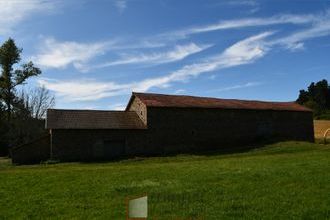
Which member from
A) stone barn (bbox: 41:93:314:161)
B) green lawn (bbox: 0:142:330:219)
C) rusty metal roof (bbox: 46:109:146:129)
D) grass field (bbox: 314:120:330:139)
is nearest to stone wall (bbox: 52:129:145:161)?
stone barn (bbox: 41:93:314:161)

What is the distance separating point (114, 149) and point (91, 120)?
3512 millimetres

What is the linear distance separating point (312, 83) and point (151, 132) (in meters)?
75.2

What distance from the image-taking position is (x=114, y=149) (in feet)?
119

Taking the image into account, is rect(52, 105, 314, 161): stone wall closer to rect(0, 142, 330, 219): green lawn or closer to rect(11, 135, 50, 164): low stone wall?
rect(11, 135, 50, 164): low stone wall

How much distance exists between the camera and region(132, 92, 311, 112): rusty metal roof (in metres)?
39.8

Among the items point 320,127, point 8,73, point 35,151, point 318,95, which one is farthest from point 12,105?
point 318,95

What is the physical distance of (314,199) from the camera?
1003cm

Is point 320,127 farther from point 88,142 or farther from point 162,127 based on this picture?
point 88,142

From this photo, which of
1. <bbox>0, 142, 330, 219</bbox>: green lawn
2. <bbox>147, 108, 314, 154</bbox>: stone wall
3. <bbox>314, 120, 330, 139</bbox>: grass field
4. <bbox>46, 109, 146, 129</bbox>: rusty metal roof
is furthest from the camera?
<bbox>314, 120, 330, 139</bbox>: grass field

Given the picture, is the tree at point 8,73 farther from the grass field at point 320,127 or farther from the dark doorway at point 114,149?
the grass field at point 320,127

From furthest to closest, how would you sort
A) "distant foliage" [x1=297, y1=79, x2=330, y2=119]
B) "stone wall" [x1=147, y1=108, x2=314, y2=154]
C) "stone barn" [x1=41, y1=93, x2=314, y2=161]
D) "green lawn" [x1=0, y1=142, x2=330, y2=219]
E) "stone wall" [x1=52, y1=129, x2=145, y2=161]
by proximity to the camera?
"distant foliage" [x1=297, y1=79, x2=330, y2=119] → "stone wall" [x1=147, y1=108, x2=314, y2=154] → "stone barn" [x1=41, y1=93, x2=314, y2=161] → "stone wall" [x1=52, y1=129, x2=145, y2=161] → "green lawn" [x1=0, y1=142, x2=330, y2=219]

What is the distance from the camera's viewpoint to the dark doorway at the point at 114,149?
118 feet

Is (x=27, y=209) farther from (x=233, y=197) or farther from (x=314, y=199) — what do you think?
(x=314, y=199)

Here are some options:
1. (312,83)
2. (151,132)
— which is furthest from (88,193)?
(312,83)
